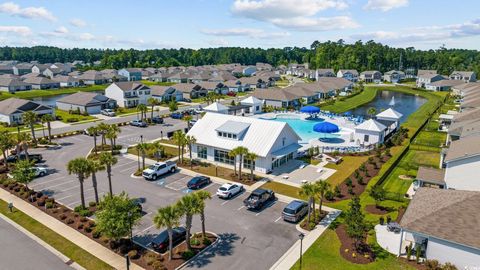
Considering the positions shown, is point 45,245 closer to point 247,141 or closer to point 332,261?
point 332,261

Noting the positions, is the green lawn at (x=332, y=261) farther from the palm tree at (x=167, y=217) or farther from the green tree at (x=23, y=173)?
the green tree at (x=23, y=173)

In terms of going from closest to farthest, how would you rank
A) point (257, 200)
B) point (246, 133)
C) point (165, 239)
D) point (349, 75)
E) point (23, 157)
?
1. point (165, 239)
2. point (257, 200)
3. point (246, 133)
4. point (23, 157)
5. point (349, 75)

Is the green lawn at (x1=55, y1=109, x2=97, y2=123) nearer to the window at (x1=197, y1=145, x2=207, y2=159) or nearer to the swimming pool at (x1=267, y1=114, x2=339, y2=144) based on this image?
the window at (x1=197, y1=145, x2=207, y2=159)

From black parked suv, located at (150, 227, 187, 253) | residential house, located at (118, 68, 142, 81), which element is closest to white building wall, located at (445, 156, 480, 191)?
black parked suv, located at (150, 227, 187, 253)

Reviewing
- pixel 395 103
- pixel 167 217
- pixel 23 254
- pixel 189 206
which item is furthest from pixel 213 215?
pixel 395 103

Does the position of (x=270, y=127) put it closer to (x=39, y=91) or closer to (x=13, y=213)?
(x=13, y=213)

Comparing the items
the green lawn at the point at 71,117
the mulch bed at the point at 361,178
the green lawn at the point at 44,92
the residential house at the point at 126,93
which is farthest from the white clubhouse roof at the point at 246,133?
the green lawn at the point at 44,92

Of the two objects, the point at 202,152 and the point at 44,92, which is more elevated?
the point at 44,92
